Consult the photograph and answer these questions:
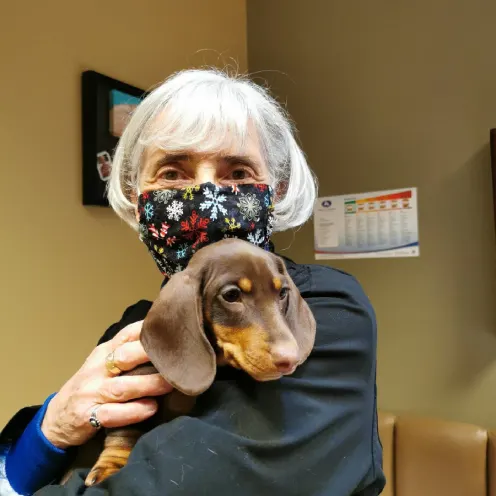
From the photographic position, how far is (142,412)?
0.86 metres

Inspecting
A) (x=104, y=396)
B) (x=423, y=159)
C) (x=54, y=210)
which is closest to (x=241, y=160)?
(x=104, y=396)

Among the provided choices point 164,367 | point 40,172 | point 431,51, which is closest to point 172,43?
point 40,172

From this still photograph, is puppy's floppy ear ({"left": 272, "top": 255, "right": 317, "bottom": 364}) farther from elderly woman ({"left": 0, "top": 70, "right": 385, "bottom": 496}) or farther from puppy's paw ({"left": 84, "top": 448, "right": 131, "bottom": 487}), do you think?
puppy's paw ({"left": 84, "top": 448, "right": 131, "bottom": 487})

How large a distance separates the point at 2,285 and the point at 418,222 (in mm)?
1748

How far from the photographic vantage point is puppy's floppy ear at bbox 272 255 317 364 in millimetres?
808

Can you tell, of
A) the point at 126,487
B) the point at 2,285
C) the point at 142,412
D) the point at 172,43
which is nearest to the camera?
the point at 126,487

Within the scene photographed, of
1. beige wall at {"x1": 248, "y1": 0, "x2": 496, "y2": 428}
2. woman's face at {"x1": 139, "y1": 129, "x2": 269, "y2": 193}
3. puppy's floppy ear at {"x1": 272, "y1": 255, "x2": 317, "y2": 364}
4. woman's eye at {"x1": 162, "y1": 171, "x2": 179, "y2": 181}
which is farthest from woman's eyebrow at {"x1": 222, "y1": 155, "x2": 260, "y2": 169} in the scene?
beige wall at {"x1": 248, "y1": 0, "x2": 496, "y2": 428}

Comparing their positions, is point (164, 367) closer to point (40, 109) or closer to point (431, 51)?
point (40, 109)

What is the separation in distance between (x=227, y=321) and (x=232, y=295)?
43 mm

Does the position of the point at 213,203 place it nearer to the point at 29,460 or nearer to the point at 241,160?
the point at 241,160

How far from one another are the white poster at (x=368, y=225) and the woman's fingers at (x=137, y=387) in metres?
1.78

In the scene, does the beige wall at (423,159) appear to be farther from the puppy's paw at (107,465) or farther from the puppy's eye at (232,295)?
the puppy's paw at (107,465)

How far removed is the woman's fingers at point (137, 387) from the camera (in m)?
→ 0.87

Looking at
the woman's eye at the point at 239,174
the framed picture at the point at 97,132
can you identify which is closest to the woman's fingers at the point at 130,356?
the woman's eye at the point at 239,174
